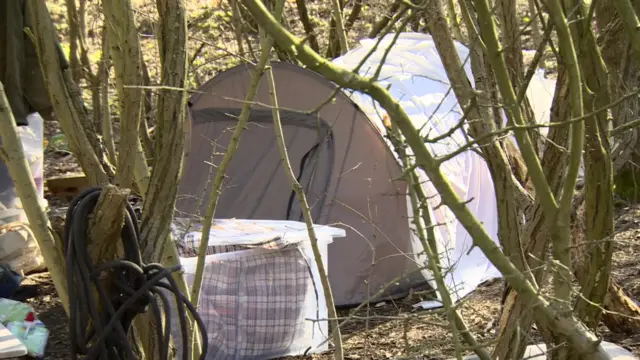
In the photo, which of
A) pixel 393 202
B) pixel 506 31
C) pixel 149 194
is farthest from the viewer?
pixel 393 202

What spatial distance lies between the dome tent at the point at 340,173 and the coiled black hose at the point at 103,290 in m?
3.00

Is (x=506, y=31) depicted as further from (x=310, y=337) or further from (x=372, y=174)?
(x=372, y=174)

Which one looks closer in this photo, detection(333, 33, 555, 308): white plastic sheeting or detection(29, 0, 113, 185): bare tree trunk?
detection(29, 0, 113, 185): bare tree trunk

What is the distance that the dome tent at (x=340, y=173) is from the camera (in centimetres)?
487

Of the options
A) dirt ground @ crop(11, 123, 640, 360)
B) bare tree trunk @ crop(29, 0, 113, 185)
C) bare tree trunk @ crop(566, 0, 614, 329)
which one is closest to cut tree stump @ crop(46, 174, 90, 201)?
dirt ground @ crop(11, 123, 640, 360)

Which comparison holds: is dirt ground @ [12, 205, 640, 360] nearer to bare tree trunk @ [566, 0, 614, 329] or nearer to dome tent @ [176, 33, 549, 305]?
dome tent @ [176, 33, 549, 305]

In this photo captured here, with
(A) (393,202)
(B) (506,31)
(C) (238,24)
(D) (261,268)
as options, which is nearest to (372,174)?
(A) (393,202)

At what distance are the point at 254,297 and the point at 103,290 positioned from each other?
2.21 m

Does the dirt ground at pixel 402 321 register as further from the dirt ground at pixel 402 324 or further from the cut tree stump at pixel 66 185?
the cut tree stump at pixel 66 185

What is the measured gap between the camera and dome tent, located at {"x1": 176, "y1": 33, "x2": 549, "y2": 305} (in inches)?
192

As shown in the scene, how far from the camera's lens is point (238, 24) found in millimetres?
5922

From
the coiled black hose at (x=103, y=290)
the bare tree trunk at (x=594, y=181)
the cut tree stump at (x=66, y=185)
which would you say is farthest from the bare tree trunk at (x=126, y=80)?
the cut tree stump at (x=66, y=185)

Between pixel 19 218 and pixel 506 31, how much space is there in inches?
138

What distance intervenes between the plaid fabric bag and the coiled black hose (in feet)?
A: 6.74
